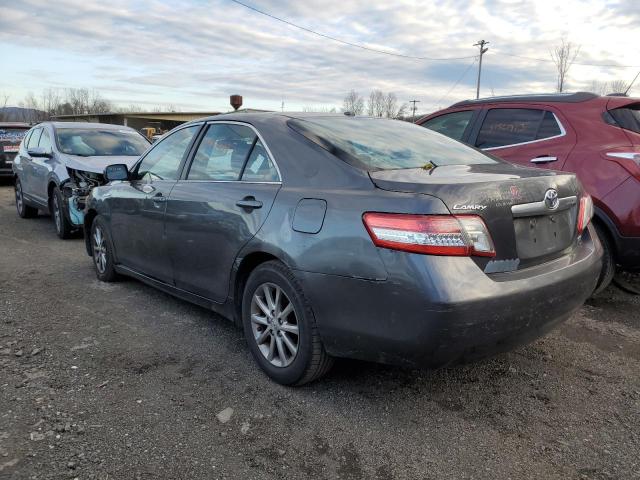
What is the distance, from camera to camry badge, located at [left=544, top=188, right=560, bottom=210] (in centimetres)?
272

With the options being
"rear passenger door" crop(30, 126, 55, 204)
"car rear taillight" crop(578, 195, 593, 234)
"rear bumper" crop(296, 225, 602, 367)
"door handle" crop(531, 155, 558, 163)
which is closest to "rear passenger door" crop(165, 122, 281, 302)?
"rear bumper" crop(296, 225, 602, 367)

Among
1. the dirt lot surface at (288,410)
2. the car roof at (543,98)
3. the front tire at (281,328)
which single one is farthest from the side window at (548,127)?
the front tire at (281,328)

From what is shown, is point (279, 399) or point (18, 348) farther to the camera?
point (18, 348)

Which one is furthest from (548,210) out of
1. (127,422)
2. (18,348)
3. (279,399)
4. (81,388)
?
(18,348)

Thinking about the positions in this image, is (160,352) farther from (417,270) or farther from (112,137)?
(112,137)

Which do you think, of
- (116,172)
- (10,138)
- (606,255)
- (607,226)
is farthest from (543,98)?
(10,138)

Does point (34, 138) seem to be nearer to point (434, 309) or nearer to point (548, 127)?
point (548, 127)

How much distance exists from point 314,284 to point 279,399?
29.3 inches

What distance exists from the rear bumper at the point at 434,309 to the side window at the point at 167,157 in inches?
73.9

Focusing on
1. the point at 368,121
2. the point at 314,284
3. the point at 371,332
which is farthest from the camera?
the point at 368,121

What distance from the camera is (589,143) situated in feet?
14.5

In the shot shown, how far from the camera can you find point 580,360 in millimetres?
3438

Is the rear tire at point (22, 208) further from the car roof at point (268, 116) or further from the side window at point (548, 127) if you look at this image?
the side window at point (548, 127)

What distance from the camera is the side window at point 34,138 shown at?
29.2ft
